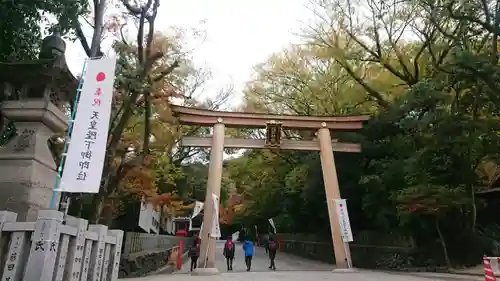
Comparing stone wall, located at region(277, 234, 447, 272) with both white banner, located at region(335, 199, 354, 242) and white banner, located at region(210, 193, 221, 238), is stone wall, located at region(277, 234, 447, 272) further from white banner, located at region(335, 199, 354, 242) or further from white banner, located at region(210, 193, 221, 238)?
white banner, located at region(210, 193, 221, 238)

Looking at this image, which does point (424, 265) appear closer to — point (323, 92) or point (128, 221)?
point (323, 92)

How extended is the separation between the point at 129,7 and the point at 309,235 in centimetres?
2103

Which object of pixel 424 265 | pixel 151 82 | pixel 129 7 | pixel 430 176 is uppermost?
pixel 129 7

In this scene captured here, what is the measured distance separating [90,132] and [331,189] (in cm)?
1297

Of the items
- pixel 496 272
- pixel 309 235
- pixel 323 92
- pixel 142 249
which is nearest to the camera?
pixel 496 272

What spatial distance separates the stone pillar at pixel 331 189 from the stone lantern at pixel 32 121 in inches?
481

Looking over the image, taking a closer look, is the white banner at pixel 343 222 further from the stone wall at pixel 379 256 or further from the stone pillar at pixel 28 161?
the stone pillar at pixel 28 161

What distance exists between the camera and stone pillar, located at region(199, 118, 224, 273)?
583 inches

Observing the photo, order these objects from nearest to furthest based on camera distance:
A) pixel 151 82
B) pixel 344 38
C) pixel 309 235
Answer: pixel 151 82, pixel 344 38, pixel 309 235

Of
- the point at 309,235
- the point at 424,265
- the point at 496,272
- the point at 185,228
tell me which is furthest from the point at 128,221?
the point at 185,228

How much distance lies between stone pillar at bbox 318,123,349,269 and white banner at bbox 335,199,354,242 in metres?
0.29

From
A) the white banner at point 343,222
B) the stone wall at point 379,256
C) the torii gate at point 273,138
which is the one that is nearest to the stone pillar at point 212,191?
the torii gate at point 273,138

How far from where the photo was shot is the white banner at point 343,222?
613 inches

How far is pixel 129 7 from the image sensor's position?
11883 millimetres
